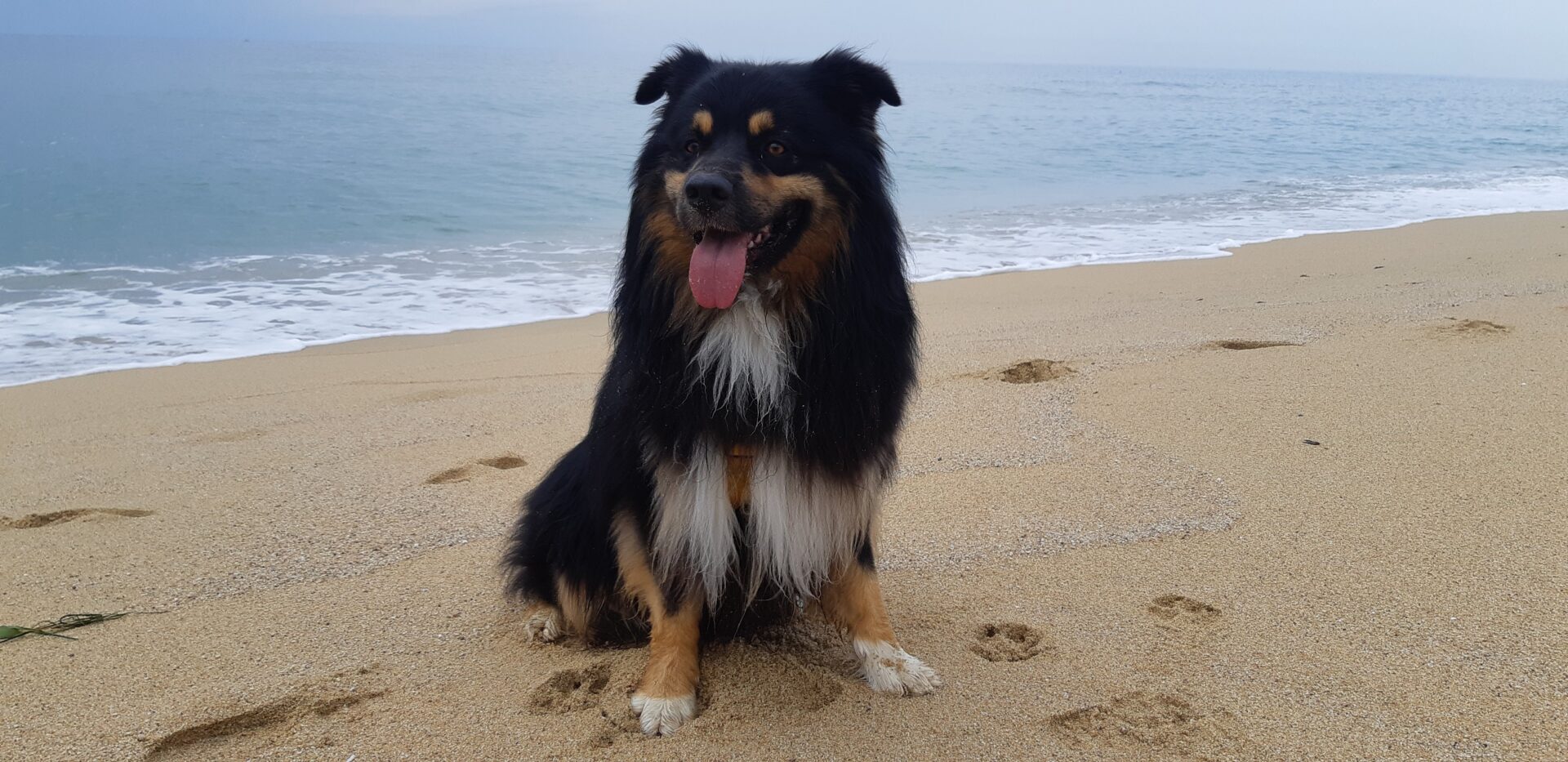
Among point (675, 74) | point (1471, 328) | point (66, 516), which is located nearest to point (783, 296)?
point (675, 74)

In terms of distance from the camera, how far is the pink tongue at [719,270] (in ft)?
8.01

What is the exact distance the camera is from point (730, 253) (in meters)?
2.45

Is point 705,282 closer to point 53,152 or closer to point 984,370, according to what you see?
point 984,370

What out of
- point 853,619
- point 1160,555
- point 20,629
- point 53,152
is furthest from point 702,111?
point 53,152

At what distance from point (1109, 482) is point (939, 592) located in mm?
1075

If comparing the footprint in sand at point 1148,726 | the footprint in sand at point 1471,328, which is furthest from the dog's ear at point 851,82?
the footprint in sand at point 1471,328

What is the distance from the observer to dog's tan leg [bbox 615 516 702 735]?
252cm

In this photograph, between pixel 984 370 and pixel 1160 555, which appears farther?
pixel 984 370

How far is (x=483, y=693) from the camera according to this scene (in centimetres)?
264

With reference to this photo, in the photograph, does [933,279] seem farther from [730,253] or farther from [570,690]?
[570,690]

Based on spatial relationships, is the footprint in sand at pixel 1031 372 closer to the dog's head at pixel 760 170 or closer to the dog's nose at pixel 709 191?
the dog's head at pixel 760 170

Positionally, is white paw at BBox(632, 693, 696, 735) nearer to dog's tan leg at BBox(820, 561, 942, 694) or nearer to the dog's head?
dog's tan leg at BBox(820, 561, 942, 694)

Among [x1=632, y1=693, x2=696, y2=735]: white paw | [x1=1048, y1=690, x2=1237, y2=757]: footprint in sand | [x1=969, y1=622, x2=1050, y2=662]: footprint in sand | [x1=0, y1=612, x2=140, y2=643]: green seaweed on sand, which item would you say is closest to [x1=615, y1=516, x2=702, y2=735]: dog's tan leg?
[x1=632, y1=693, x2=696, y2=735]: white paw

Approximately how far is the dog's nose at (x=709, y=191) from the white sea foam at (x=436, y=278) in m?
4.32
